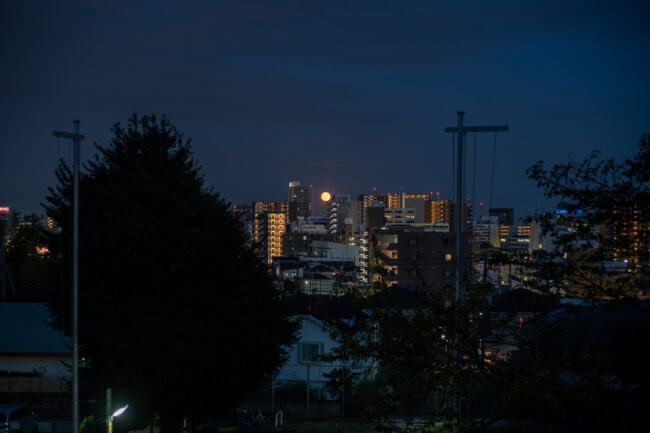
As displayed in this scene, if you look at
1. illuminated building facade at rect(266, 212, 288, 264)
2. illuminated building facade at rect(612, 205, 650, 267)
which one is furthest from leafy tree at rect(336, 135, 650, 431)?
illuminated building facade at rect(266, 212, 288, 264)

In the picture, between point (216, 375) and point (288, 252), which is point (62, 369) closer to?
point (216, 375)

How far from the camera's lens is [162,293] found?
13500mm

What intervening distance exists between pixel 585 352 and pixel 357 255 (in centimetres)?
10736

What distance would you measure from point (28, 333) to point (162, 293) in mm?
13509

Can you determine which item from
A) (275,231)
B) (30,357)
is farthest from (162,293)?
(275,231)

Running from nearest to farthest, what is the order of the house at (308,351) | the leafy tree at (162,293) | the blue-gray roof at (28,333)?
the leafy tree at (162,293)
the house at (308,351)
the blue-gray roof at (28,333)

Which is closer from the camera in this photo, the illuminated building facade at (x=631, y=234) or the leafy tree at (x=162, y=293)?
the illuminated building facade at (x=631, y=234)

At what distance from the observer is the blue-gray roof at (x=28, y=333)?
22781mm

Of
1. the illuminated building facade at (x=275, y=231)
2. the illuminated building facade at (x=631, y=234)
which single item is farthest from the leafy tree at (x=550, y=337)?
the illuminated building facade at (x=275, y=231)

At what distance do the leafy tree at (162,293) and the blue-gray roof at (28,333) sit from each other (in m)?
10.3

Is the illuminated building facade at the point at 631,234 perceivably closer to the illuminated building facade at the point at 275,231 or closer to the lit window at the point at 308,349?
the lit window at the point at 308,349

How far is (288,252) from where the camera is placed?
157125mm

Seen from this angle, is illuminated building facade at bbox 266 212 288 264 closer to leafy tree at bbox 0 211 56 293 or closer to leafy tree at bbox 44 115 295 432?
leafy tree at bbox 0 211 56 293

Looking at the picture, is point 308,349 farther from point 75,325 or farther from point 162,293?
point 75,325
